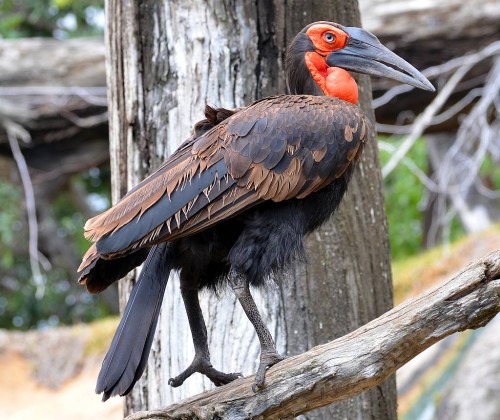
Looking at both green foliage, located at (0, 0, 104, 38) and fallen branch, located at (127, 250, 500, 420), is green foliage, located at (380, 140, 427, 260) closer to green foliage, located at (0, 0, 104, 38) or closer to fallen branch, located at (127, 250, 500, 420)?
green foliage, located at (0, 0, 104, 38)

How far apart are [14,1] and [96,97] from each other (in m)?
3.54

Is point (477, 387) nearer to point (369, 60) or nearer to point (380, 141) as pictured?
point (380, 141)

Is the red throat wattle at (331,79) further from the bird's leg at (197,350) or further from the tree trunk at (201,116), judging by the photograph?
the bird's leg at (197,350)

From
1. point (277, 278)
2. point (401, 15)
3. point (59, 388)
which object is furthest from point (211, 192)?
point (59, 388)

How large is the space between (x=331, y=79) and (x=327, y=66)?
6 cm

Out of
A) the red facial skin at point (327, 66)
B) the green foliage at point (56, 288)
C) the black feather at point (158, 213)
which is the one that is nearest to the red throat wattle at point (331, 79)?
the red facial skin at point (327, 66)

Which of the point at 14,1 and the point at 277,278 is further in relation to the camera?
the point at 14,1

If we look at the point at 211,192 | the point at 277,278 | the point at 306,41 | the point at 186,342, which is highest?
the point at 306,41

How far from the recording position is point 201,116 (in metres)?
3.55

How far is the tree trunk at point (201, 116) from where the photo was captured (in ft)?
11.4

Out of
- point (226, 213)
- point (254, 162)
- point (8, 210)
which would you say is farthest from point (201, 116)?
point (8, 210)

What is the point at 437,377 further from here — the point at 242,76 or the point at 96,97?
the point at 242,76

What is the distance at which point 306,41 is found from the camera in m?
3.31

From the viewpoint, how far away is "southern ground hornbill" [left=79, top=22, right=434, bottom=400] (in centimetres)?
284
